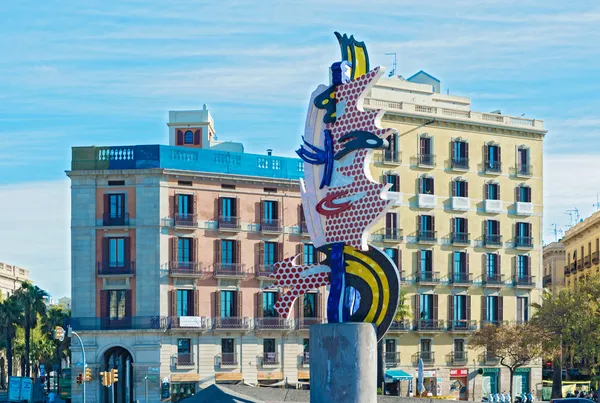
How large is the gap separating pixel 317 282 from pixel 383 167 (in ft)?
119

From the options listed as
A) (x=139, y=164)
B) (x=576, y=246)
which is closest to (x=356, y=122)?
(x=139, y=164)

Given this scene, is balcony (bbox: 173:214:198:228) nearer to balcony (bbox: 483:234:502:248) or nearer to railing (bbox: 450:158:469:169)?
railing (bbox: 450:158:469:169)

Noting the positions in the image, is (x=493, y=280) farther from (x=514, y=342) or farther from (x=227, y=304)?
(x=227, y=304)

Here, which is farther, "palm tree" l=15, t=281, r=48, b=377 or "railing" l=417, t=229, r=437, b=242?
"palm tree" l=15, t=281, r=48, b=377

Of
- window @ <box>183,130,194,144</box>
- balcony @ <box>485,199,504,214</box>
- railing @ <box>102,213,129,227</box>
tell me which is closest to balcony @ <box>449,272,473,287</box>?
balcony @ <box>485,199,504,214</box>

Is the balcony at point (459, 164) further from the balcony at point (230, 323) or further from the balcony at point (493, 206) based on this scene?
the balcony at point (230, 323)

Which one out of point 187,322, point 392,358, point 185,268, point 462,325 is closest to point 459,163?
point 462,325

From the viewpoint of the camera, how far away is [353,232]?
38.6 m

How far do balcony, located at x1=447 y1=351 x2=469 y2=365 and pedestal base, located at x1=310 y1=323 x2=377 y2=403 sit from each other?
1584 inches

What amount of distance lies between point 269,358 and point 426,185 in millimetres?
15361

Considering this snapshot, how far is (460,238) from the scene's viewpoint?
7794cm

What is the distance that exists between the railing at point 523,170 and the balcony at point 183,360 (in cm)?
2596

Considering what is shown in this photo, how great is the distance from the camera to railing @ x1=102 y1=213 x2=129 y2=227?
228 feet

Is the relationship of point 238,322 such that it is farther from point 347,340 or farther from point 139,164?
point 347,340
